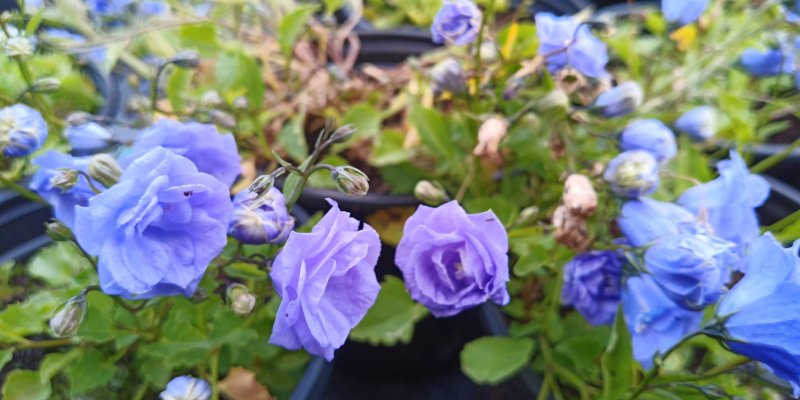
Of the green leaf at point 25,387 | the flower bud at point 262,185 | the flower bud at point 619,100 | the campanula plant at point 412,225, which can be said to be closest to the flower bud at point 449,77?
the campanula plant at point 412,225

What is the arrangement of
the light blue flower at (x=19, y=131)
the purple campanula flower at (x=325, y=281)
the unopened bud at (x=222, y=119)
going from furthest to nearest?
the unopened bud at (x=222, y=119)
the light blue flower at (x=19, y=131)
the purple campanula flower at (x=325, y=281)

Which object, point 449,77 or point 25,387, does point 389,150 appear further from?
point 25,387

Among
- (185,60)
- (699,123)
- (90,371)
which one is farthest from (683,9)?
(90,371)

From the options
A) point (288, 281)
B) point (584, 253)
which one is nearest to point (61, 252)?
point (288, 281)

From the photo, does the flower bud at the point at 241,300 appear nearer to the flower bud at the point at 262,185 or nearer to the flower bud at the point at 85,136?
the flower bud at the point at 262,185

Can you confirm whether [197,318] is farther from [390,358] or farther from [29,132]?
[390,358]

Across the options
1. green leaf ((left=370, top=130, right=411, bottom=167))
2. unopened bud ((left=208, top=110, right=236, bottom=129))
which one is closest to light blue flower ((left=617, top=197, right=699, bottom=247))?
green leaf ((left=370, top=130, right=411, bottom=167))
